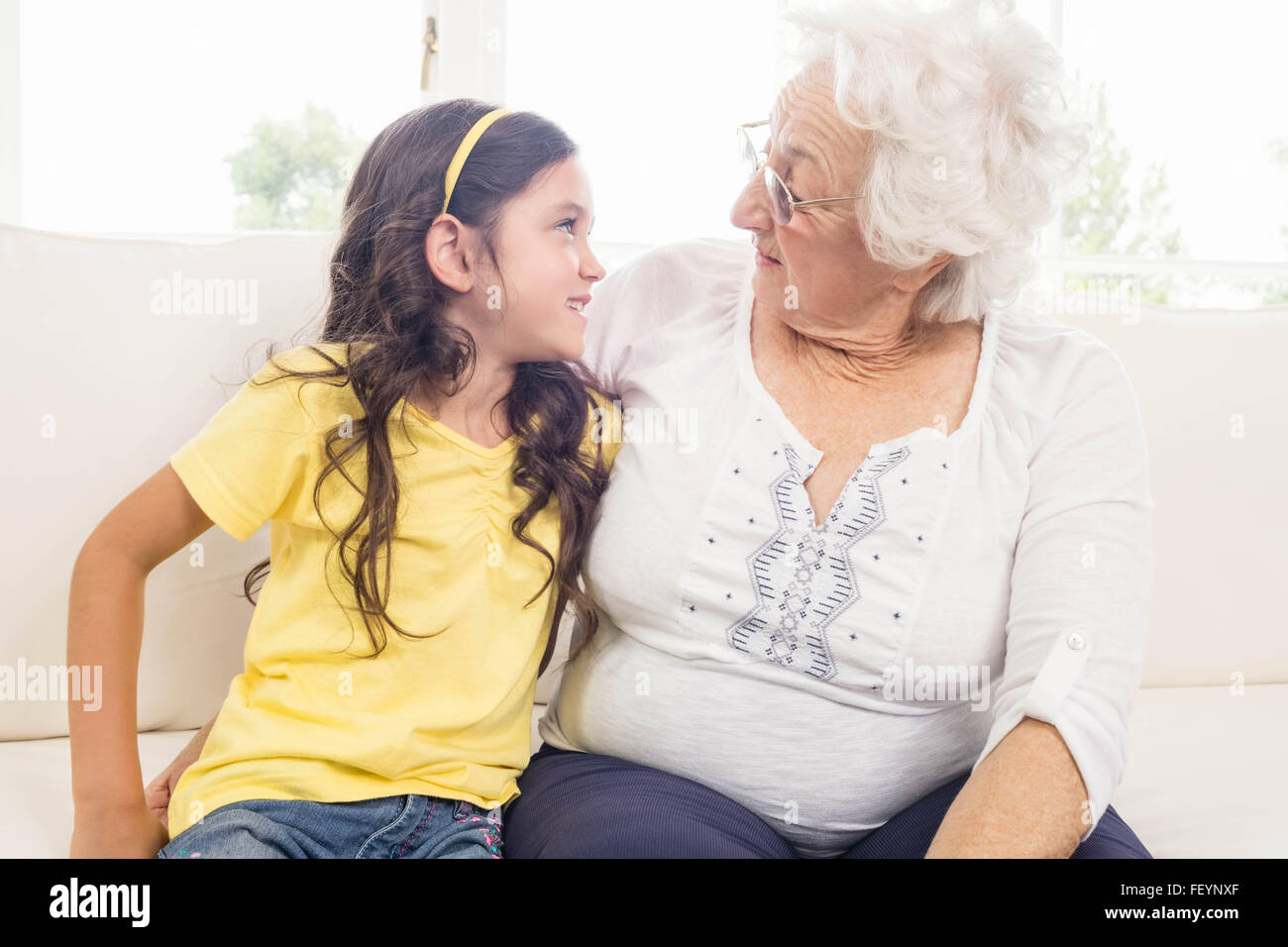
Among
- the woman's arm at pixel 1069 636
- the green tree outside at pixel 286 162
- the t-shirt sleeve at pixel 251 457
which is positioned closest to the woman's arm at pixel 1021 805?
the woman's arm at pixel 1069 636

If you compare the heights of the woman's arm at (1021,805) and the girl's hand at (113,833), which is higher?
the woman's arm at (1021,805)

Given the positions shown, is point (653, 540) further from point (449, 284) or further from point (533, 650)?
point (449, 284)

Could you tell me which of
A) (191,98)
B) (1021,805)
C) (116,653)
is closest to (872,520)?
(1021,805)

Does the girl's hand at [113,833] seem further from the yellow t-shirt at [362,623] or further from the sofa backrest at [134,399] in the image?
the sofa backrest at [134,399]

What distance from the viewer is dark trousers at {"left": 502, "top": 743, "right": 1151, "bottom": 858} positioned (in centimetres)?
102

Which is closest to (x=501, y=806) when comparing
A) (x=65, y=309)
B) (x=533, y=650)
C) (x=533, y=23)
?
(x=533, y=650)

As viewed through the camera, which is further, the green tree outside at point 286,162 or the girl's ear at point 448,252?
the green tree outside at point 286,162

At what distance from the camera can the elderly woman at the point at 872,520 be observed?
1.08 meters

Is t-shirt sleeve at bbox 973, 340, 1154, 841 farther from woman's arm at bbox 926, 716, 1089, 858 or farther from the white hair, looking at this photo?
the white hair

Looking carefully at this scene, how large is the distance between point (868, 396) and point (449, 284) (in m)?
0.50

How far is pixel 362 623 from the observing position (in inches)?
44.9

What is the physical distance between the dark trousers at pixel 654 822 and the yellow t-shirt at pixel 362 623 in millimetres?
58

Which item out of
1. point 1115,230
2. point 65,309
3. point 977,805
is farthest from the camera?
point 1115,230

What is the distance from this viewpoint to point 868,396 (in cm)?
125
